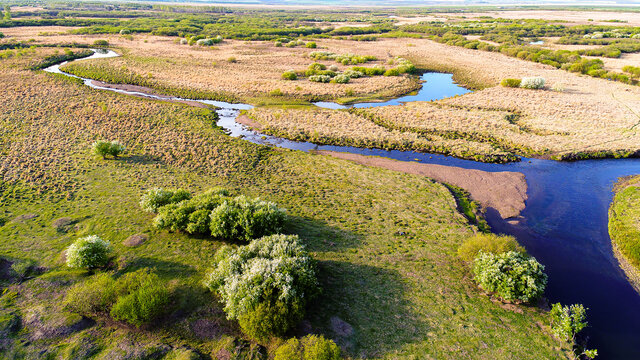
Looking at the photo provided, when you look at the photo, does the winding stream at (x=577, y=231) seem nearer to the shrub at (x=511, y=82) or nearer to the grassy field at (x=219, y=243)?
the grassy field at (x=219, y=243)

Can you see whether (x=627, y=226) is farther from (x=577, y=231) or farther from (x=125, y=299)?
(x=125, y=299)

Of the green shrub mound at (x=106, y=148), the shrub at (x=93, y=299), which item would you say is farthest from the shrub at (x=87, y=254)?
the green shrub mound at (x=106, y=148)

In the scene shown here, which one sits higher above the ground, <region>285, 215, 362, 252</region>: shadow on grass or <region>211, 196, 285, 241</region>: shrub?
<region>211, 196, 285, 241</region>: shrub

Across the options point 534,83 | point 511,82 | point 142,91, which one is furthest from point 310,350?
point 511,82

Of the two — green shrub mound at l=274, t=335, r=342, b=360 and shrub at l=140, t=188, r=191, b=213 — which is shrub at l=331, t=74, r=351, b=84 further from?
green shrub mound at l=274, t=335, r=342, b=360

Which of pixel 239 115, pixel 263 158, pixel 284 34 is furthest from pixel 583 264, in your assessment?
pixel 284 34

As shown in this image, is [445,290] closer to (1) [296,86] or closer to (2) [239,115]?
(2) [239,115]

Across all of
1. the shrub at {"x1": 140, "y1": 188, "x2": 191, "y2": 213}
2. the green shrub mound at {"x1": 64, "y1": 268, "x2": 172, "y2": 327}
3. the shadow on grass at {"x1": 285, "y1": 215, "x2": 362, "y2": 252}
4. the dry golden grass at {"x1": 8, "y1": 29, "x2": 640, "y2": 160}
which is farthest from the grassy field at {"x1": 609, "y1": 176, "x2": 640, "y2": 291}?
the shrub at {"x1": 140, "y1": 188, "x2": 191, "y2": 213}
